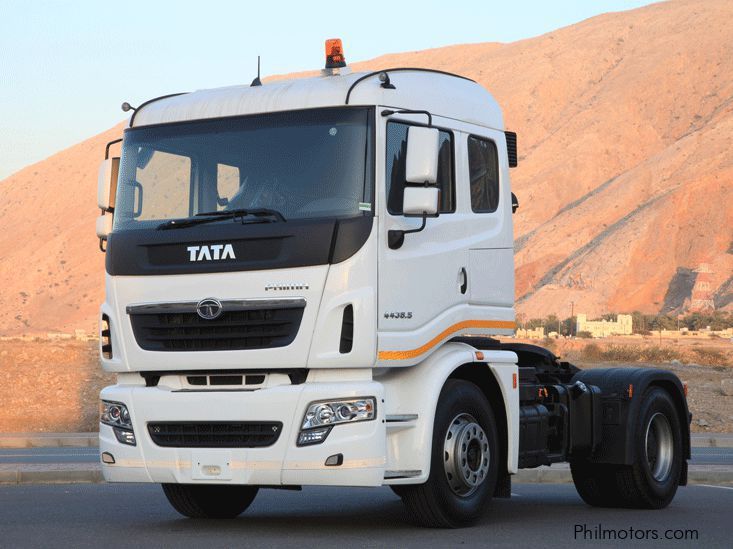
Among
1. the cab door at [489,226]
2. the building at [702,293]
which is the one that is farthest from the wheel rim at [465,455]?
the building at [702,293]

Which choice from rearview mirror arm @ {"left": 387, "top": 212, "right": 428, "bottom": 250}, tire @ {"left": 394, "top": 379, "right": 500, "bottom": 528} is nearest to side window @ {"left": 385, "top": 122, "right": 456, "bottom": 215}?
rearview mirror arm @ {"left": 387, "top": 212, "right": 428, "bottom": 250}

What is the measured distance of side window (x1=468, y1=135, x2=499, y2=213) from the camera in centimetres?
1077

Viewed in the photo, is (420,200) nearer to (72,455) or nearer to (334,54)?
(334,54)

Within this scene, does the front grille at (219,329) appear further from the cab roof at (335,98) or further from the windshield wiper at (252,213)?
the cab roof at (335,98)

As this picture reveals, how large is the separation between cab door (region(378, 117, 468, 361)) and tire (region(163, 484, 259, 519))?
2.36 meters

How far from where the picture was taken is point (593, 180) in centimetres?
10744

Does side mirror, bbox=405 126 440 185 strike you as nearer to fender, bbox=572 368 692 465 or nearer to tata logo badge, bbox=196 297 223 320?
tata logo badge, bbox=196 297 223 320

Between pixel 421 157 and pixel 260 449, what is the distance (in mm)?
2462

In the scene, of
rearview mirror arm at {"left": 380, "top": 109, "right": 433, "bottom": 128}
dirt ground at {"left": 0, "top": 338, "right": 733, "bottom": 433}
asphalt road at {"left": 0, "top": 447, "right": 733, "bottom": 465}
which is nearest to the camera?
rearview mirror arm at {"left": 380, "top": 109, "right": 433, "bottom": 128}

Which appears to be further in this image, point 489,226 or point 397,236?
point 489,226

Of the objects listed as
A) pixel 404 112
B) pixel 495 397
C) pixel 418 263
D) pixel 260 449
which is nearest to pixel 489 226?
pixel 418 263

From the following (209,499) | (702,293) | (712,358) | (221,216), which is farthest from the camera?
(702,293)

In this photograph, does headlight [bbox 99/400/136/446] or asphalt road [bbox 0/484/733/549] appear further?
headlight [bbox 99/400/136/446]

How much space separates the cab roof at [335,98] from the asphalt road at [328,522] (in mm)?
3345
